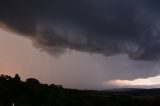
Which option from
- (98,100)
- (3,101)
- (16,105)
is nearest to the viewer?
(16,105)

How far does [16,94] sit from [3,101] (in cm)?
1528

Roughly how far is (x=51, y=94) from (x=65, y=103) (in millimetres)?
8509

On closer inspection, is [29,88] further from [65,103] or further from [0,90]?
[65,103]

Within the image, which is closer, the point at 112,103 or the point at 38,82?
the point at 112,103

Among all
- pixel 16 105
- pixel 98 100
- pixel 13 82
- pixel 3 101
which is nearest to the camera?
pixel 16 105

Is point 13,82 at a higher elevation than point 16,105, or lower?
higher

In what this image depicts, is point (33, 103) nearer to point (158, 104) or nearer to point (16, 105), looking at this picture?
point (16, 105)

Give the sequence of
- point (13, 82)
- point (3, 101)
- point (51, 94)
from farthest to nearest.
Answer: point (13, 82) < point (51, 94) < point (3, 101)

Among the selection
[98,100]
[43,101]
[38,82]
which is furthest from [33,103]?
[38,82]

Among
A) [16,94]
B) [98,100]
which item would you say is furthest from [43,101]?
[98,100]

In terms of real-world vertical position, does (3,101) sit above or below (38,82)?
below

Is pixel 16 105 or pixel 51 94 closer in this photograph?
pixel 16 105

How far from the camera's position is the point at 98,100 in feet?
439

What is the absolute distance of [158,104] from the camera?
13600 centimetres
